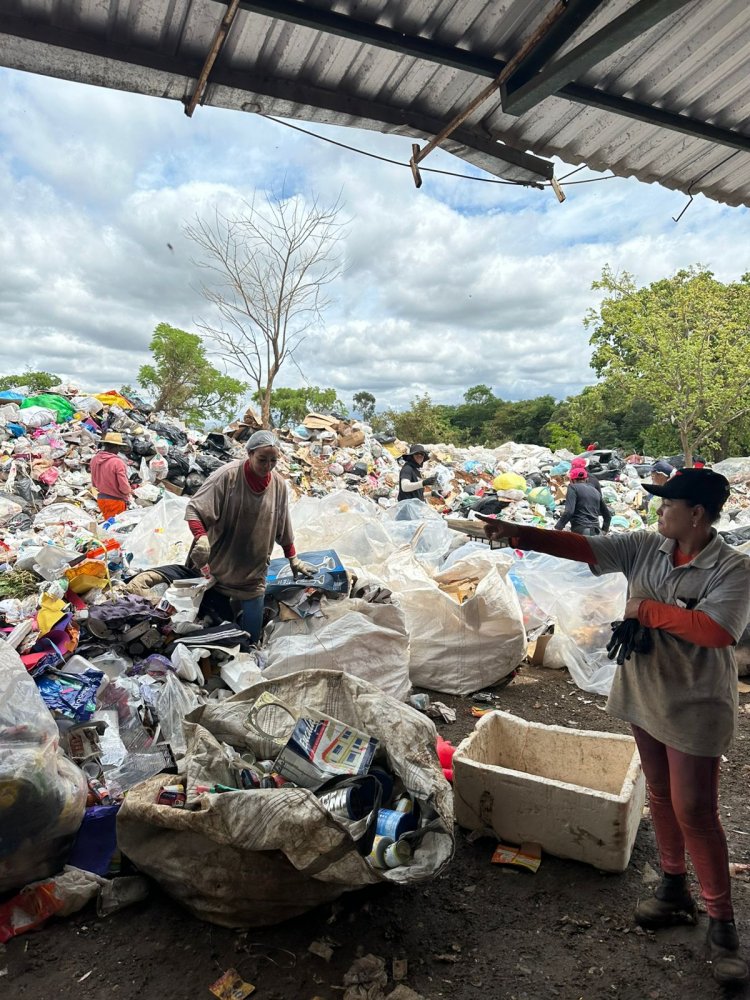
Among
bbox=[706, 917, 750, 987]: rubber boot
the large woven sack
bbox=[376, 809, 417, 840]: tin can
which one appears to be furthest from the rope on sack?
bbox=[706, 917, 750, 987]: rubber boot

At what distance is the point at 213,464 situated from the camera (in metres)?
10.3

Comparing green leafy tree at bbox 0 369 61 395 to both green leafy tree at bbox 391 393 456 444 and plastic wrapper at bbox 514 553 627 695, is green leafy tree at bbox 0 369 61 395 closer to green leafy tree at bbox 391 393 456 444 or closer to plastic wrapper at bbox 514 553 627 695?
green leafy tree at bbox 391 393 456 444

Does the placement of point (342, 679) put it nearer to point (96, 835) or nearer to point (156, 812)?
point (156, 812)

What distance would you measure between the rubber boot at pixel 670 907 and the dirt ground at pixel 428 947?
3 centimetres

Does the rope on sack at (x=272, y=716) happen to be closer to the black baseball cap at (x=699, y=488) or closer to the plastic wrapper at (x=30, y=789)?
the plastic wrapper at (x=30, y=789)

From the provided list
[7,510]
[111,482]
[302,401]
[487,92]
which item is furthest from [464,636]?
[302,401]

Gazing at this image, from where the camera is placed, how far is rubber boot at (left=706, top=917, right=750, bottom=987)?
Result: 182 cm

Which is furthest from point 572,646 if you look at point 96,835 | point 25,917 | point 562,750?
point 25,917

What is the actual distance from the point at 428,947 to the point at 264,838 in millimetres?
716

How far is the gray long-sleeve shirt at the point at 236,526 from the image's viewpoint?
3.59m

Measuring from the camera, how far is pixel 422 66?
239cm

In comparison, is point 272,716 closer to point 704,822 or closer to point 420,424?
point 704,822

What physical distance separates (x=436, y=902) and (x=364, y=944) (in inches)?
13.9

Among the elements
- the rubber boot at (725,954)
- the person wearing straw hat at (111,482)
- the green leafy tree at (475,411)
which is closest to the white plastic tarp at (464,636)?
the rubber boot at (725,954)
